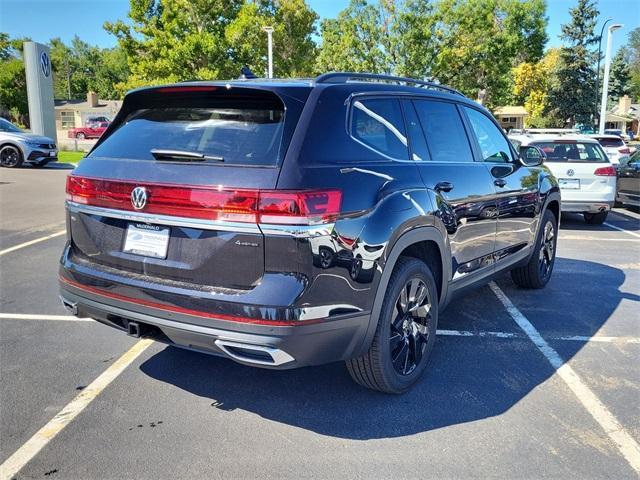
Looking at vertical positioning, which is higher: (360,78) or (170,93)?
(360,78)

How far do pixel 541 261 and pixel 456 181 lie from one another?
2467 mm

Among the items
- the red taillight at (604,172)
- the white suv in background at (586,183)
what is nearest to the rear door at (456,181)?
the white suv in background at (586,183)

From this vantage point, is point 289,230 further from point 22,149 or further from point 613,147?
point 613,147

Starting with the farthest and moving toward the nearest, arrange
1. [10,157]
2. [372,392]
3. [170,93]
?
[10,157], [372,392], [170,93]

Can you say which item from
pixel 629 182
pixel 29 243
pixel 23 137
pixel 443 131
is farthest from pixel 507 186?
pixel 23 137

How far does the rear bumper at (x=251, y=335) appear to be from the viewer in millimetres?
2641

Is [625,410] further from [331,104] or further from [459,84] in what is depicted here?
[459,84]

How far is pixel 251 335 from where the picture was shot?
8.66 feet

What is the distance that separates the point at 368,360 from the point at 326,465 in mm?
650

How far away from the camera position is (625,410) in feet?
11.1

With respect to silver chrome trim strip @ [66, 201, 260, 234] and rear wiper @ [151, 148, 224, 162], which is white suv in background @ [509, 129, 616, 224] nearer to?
rear wiper @ [151, 148, 224, 162]

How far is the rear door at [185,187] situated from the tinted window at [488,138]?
226cm

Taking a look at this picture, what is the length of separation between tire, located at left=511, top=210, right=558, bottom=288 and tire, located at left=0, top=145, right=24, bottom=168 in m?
16.8

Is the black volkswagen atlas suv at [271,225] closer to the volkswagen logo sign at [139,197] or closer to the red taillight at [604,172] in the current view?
the volkswagen logo sign at [139,197]
